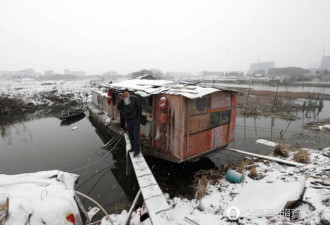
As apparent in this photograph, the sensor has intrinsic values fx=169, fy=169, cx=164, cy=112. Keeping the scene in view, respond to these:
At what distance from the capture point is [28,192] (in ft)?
13.3

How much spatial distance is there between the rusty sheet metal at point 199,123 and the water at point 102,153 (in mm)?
2263

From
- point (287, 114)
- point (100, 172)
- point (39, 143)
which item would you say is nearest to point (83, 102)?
point (39, 143)

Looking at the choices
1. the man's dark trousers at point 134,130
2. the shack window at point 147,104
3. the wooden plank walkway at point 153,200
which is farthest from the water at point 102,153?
the shack window at point 147,104

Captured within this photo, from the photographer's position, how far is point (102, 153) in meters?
10.3

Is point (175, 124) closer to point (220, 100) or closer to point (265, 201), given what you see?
point (220, 100)

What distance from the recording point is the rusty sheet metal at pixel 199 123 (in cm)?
666

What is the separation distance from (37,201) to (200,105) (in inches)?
225

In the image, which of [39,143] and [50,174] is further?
[39,143]

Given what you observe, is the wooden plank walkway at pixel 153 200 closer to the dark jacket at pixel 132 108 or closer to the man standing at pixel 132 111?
the man standing at pixel 132 111

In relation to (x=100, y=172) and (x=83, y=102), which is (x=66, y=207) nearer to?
(x=100, y=172)

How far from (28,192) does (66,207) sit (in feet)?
3.57

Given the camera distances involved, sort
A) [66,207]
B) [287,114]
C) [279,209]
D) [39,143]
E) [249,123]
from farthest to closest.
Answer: [287,114]
[249,123]
[39,143]
[279,209]
[66,207]

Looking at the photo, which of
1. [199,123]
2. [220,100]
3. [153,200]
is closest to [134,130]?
[199,123]

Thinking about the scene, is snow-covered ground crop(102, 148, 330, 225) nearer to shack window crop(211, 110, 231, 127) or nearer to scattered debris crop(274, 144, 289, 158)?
scattered debris crop(274, 144, 289, 158)
